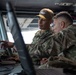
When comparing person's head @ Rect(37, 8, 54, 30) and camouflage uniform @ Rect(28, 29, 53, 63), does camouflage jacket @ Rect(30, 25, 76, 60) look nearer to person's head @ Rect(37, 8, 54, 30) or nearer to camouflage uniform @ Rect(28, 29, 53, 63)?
camouflage uniform @ Rect(28, 29, 53, 63)

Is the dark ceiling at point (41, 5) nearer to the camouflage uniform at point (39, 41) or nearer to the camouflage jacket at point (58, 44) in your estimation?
the camouflage uniform at point (39, 41)

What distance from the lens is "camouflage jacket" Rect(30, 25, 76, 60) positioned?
2005 mm

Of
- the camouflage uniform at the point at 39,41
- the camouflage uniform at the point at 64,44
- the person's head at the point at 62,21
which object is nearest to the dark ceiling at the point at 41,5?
the camouflage uniform at the point at 39,41

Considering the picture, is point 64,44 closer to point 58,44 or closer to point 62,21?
point 58,44

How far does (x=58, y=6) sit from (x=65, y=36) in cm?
364

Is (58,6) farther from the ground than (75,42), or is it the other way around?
(58,6)

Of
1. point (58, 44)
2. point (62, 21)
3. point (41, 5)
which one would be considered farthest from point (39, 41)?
point (41, 5)

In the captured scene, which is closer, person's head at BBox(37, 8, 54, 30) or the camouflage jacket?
the camouflage jacket

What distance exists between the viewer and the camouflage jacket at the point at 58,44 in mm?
2005

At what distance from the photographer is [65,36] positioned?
80.3 inches

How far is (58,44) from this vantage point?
207 centimetres

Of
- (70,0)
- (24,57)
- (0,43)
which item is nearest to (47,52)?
(0,43)

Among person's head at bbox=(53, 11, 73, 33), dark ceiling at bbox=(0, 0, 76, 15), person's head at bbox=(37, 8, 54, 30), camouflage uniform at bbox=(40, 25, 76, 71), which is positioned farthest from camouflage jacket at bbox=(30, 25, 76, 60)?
dark ceiling at bbox=(0, 0, 76, 15)

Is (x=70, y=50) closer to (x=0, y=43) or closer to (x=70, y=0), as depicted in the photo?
(x=0, y=43)
